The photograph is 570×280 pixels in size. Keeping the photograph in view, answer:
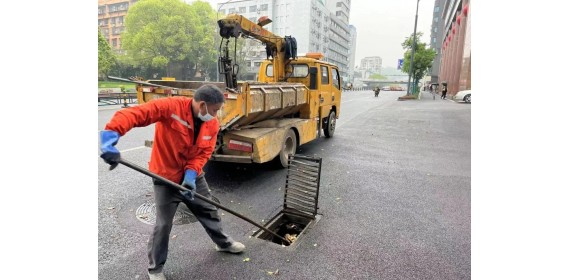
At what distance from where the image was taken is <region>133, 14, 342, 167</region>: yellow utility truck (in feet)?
16.8

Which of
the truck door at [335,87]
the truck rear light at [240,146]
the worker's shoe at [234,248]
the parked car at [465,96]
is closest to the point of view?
the worker's shoe at [234,248]

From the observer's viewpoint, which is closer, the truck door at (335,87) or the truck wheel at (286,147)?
the truck wheel at (286,147)

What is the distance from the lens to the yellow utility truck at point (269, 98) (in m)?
5.12

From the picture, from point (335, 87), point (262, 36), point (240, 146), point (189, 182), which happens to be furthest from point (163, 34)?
point (189, 182)

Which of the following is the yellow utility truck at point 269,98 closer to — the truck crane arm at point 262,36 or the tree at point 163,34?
the truck crane arm at point 262,36

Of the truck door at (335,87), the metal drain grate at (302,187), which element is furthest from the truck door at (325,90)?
the metal drain grate at (302,187)

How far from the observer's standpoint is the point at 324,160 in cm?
715

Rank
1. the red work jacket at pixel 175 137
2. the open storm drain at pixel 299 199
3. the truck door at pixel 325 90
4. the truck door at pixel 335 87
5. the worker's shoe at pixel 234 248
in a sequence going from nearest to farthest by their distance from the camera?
1. the red work jacket at pixel 175 137
2. the worker's shoe at pixel 234 248
3. the open storm drain at pixel 299 199
4. the truck door at pixel 325 90
5. the truck door at pixel 335 87

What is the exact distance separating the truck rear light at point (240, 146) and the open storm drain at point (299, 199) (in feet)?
3.47

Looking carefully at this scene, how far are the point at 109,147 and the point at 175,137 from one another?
603 millimetres

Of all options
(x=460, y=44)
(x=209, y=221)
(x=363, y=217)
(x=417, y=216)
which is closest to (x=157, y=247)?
(x=209, y=221)

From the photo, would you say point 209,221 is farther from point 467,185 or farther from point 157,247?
point 467,185

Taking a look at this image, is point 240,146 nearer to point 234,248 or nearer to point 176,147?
point 234,248

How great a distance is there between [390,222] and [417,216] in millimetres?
501
